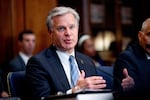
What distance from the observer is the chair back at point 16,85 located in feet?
8.45

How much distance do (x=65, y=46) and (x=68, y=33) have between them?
84 mm

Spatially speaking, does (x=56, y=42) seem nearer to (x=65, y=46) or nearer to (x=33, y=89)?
(x=65, y=46)

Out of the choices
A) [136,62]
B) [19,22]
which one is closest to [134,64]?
[136,62]

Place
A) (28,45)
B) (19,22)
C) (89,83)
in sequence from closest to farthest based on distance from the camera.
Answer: (89,83) < (28,45) < (19,22)

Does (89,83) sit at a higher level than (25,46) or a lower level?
higher

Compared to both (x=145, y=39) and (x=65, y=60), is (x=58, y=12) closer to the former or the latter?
(x=65, y=60)

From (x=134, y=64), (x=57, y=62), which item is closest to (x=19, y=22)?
(x=57, y=62)

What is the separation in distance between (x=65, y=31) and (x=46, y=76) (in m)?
0.34

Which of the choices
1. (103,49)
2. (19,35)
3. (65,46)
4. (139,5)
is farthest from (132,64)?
(139,5)

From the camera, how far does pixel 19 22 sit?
16.7ft

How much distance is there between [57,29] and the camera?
8.39ft

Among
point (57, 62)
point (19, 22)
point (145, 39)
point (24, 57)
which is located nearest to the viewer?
point (57, 62)

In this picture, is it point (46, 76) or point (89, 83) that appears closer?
point (89, 83)

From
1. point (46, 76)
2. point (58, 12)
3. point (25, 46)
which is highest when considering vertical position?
point (58, 12)
